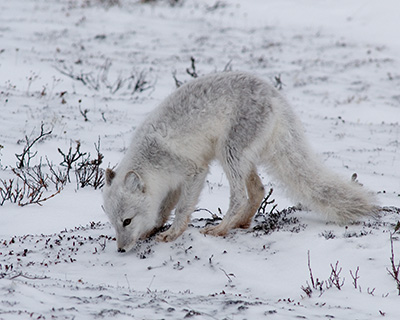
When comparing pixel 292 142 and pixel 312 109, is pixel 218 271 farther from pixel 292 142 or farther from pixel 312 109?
pixel 312 109

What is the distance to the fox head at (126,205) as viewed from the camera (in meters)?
5.98

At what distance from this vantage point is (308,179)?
6172mm

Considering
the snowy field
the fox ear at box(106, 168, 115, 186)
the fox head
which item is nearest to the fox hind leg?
the snowy field

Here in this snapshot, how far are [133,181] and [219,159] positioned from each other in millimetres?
1090

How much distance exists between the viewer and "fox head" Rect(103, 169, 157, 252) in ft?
19.6

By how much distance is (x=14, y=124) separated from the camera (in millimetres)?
11883

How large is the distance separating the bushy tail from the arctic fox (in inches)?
0.4

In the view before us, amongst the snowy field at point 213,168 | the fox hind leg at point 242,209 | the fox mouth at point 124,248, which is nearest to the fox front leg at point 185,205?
the snowy field at point 213,168

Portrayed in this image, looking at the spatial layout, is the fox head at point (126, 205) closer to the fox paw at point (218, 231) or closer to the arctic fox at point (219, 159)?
the arctic fox at point (219, 159)

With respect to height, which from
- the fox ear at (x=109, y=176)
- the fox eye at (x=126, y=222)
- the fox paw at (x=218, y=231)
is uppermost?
the fox ear at (x=109, y=176)

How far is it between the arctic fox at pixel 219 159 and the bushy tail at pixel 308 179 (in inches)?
0.4

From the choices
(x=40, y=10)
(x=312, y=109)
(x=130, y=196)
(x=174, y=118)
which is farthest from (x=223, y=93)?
(x=40, y=10)

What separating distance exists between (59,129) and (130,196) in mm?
6481

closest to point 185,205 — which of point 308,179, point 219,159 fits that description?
point 219,159
